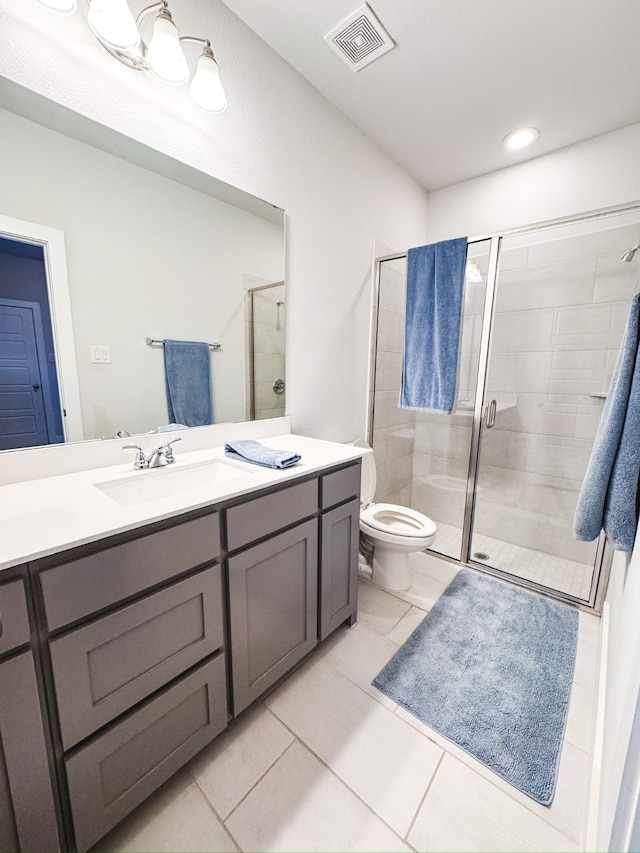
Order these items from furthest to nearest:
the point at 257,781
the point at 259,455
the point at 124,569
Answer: the point at 259,455 < the point at 257,781 < the point at 124,569

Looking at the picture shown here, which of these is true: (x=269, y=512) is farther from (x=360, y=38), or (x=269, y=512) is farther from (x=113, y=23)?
(x=360, y=38)

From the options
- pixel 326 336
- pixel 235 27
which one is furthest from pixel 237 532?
pixel 235 27

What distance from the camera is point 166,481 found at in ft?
4.07

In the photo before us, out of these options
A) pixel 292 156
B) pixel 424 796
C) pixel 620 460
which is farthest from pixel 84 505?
pixel 292 156

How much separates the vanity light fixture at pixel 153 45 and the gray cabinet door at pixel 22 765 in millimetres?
1618

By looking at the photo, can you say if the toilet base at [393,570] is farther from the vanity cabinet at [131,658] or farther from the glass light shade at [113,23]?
the glass light shade at [113,23]

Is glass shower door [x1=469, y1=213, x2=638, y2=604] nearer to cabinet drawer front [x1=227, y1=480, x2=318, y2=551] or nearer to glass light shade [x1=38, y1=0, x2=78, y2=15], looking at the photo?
cabinet drawer front [x1=227, y1=480, x2=318, y2=551]

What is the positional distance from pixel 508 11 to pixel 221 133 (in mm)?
1200

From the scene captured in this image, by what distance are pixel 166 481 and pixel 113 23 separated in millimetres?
1365

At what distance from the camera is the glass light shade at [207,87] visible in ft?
3.95

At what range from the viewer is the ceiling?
1.37 meters

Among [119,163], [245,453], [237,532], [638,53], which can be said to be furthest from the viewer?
[638,53]

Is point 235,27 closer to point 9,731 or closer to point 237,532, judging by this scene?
point 237,532

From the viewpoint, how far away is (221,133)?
56.3 inches
